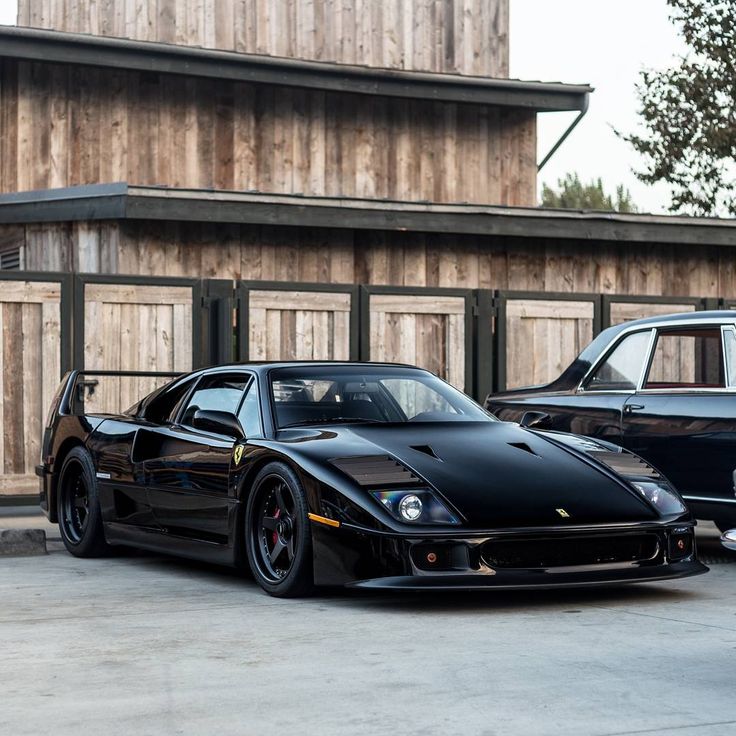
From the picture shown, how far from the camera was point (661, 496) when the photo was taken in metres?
7.95

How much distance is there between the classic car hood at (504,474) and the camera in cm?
740

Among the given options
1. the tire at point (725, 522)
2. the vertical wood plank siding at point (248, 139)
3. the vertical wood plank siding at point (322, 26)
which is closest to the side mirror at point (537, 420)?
the tire at point (725, 522)

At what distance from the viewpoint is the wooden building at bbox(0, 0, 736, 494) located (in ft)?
44.3

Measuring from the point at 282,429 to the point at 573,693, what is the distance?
3452 mm

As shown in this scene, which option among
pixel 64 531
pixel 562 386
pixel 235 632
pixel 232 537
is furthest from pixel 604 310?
pixel 235 632

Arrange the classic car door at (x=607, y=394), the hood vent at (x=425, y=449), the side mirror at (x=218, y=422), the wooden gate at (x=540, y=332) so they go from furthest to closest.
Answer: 1. the wooden gate at (x=540, y=332)
2. the classic car door at (x=607, y=394)
3. the side mirror at (x=218, y=422)
4. the hood vent at (x=425, y=449)

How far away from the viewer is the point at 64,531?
10336 mm

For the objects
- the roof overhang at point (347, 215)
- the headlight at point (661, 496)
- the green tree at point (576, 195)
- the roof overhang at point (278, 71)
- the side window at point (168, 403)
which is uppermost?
the green tree at point (576, 195)

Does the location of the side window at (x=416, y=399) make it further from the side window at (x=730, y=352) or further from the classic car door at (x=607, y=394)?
the side window at (x=730, y=352)

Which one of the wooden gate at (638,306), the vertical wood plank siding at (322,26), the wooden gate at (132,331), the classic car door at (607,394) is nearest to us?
the classic car door at (607,394)

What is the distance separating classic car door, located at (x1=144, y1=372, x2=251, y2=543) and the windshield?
323mm

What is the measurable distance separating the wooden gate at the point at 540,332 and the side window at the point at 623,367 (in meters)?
4.19

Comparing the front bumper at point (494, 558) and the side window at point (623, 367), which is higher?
the side window at point (623, 367)

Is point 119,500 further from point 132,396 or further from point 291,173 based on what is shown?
point 291,173
